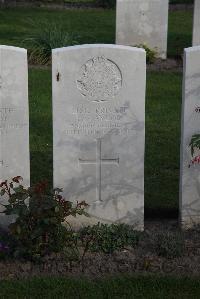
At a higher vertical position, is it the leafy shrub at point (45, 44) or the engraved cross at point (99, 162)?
the leafy shrub at point (45, 44)

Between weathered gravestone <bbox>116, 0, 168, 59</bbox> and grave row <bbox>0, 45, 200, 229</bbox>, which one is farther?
weathered gravestone <bbox>116, 0, 168, 59</bbox>

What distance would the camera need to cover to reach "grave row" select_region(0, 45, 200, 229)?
6246mm

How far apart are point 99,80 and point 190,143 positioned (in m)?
0.95

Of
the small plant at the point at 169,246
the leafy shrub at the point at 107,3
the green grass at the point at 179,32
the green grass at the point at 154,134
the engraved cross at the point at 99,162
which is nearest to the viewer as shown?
the small plant at the point at 169,246

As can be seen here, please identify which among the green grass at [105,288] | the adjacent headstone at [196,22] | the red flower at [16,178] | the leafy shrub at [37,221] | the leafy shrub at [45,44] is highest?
the adjacent headstone at [196,22]

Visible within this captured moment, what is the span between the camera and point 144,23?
567 inches

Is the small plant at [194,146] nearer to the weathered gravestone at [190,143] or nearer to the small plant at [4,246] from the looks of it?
the weathered gravestone at [190,143]

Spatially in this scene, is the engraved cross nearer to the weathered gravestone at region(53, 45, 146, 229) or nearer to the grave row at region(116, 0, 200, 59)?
the weathered gravestone at region(53, 45, 146, 229)

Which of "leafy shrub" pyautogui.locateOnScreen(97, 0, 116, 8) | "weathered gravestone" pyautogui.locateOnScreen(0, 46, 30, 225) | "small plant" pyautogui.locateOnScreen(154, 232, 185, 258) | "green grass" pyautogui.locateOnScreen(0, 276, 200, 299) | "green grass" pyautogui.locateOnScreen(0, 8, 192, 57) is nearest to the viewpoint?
"green grass" pyautogui.locateOnScreen(0, 276, 200, 299)

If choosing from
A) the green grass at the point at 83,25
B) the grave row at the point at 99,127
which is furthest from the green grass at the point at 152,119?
the grave row at the point at 99,127

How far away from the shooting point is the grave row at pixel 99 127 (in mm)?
6246

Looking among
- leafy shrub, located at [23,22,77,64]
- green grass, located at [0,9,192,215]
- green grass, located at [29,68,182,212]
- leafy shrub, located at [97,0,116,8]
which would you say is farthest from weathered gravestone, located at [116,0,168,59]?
leafy shrub, located at [97,0,116,8]

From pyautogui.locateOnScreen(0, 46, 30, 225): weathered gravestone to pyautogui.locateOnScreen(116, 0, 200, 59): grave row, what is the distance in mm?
8341

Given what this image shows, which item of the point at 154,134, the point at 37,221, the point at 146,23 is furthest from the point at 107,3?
the point at 37,221
